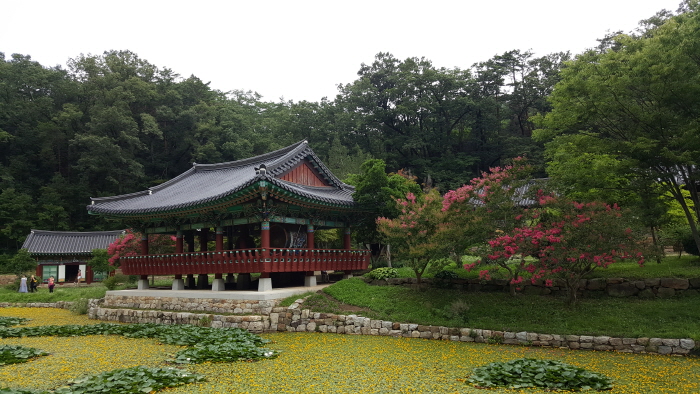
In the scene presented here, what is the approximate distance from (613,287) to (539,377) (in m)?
7.55

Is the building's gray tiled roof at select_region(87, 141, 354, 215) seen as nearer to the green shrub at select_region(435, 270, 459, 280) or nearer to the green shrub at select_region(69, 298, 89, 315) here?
the green shrub at select_region(69, 298, 89, 315)

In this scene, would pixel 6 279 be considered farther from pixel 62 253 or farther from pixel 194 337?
pixel 194 337

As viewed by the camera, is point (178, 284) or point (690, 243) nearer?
point (690, 243)

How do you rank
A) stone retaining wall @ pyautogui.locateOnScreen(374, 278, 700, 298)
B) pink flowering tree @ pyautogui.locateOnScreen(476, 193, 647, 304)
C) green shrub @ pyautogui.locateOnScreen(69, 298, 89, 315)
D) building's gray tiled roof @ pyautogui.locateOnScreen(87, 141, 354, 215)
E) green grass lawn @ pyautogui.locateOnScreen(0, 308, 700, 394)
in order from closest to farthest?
1. green grass lawn @ pyautogui.locateOnScreen(0, 308, 700, 394)
2. pink flowering tree @ pyautogui.locateOnScreen(476, 193, 647, 304)
3. stone retaining wall @ pyautogui.locateOnScreen(374, 278, 700, 298)
4. building's gray tiled roof @ pyautogui.locateOnScreen(87, 141, 354, 215)
5. green shrub @ pyautogui.locateOnScreen(69, 298, 89, 315)

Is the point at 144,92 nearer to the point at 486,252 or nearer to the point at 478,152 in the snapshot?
the point at 478,152

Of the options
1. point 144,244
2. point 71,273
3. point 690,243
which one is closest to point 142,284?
point 144,244

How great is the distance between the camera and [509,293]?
52.9 feet

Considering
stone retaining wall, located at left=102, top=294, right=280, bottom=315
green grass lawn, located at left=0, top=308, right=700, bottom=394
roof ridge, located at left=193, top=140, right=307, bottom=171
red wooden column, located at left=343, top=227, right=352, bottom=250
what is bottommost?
green grass lawn, located at left=0, top=308, right=700, bottom=394

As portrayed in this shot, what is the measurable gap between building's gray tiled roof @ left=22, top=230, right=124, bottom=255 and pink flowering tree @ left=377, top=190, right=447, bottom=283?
3498 centimetres

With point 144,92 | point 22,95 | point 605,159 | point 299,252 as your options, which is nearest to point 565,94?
point 605,159

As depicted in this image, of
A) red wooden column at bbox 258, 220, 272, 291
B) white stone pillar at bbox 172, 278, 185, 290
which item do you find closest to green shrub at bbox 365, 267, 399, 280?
red wooden column at bbox 258, 220, 272, 291

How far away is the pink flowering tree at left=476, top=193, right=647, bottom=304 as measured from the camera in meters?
13.4

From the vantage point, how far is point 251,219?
20.0m

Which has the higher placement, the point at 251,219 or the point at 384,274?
the point at 251,219
